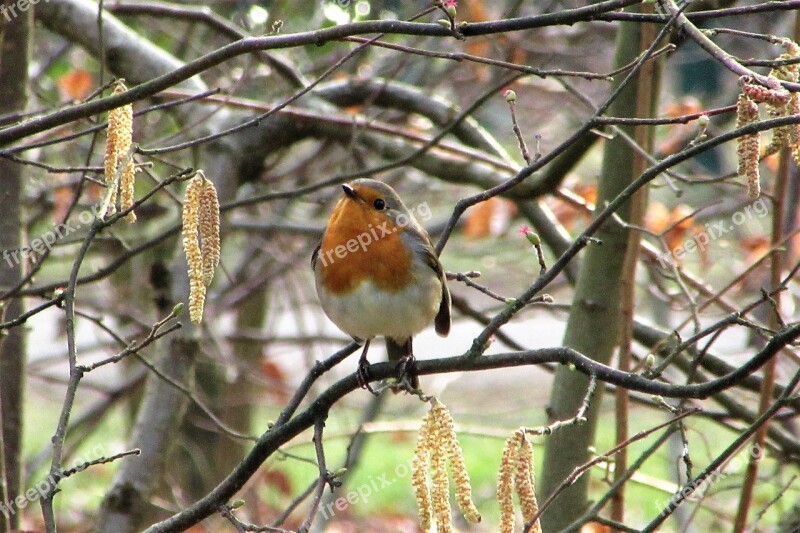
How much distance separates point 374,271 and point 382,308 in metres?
0.14

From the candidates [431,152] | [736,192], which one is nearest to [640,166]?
[431,152]

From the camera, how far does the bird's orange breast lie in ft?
11.5

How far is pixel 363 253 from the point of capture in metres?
3.51

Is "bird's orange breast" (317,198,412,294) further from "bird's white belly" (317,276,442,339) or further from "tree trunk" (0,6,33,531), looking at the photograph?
"tree trunk" (0,6,33,531)

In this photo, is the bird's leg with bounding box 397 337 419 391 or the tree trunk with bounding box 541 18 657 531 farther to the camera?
the tree trunk with bounding box 541 18 657 531

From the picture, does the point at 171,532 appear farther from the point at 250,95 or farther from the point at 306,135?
the point at 250,95

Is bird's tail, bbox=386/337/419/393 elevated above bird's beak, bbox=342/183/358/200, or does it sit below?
below

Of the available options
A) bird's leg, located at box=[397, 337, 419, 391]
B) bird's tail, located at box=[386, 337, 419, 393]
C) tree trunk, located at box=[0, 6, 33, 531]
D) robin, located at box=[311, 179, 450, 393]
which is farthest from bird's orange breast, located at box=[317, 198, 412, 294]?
tree trunk, located at box=[0, 6, 33, 531]

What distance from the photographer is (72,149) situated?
588 centimetres

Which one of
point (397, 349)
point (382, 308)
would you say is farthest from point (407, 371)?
point (397, 349)

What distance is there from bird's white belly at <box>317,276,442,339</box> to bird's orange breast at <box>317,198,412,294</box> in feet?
0.09

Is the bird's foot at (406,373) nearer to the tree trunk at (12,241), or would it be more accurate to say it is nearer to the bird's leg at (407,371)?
the bird's leg at (407,371)

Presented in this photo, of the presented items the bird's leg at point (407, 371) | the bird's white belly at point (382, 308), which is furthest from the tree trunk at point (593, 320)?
the bird's leg at point (407, 371)

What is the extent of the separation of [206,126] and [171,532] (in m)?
2.56
